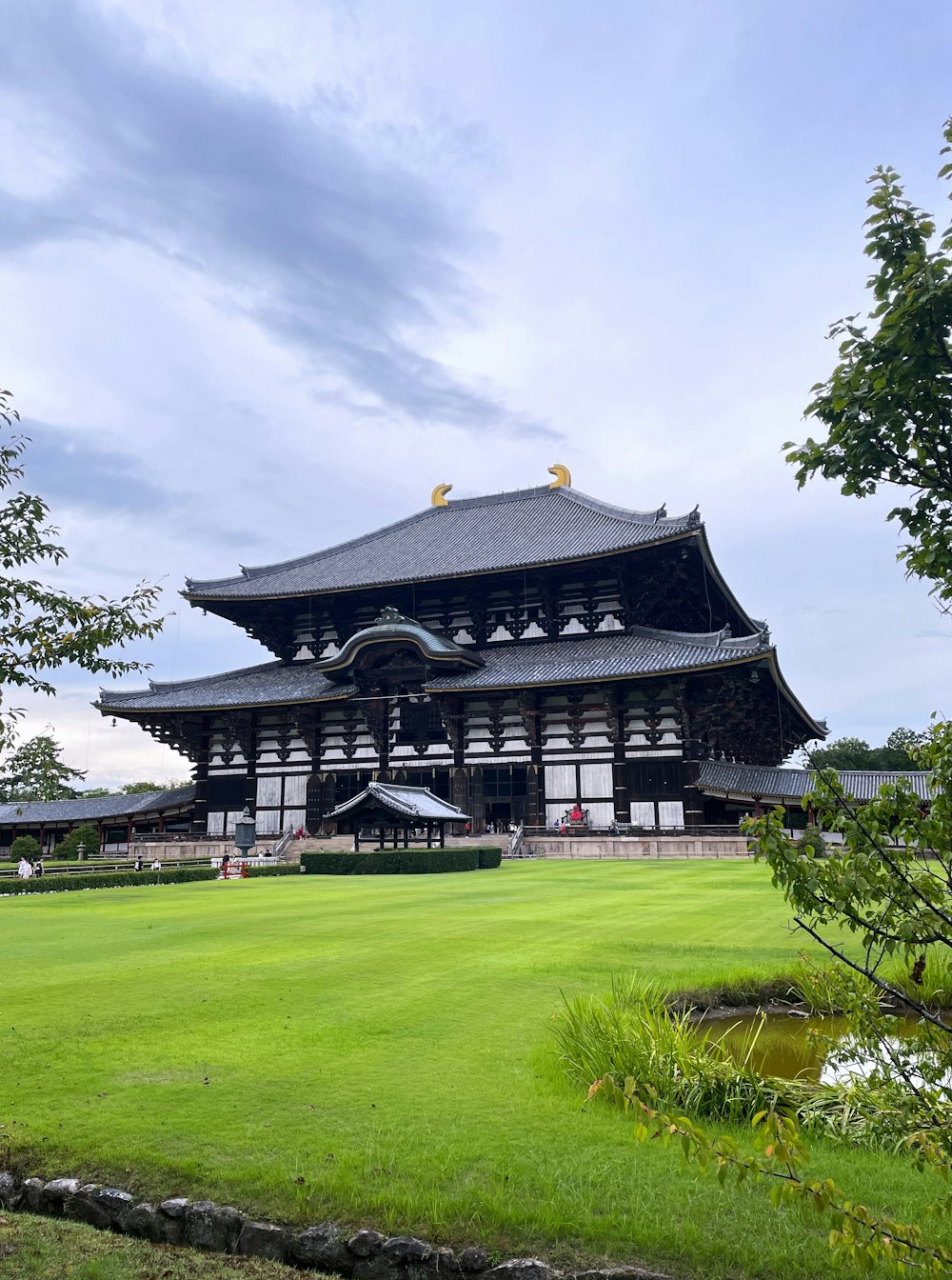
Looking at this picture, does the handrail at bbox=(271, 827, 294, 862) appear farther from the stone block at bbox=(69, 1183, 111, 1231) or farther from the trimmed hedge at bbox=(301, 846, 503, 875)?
the stone block at bbox=(69, 1183, 111, 1231)

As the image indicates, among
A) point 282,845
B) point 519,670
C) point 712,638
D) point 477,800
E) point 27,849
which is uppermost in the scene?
point 712,638

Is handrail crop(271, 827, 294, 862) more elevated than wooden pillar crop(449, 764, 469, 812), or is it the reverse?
wooden pillar crop(449, 764, 469, 812)

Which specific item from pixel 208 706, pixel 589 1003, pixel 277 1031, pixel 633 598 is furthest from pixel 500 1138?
pixel 208 706

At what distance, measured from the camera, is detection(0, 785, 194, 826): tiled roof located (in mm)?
51969

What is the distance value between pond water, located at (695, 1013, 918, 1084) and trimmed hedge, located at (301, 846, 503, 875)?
63.9 feet

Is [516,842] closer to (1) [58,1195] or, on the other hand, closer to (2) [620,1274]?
(1) [58,1195]

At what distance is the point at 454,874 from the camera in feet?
90.8

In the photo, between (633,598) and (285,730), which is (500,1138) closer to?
(633,598)

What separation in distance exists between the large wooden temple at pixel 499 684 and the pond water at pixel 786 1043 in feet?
84.6

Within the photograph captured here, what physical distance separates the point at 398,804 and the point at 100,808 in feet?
98.4

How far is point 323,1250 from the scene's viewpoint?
16.9 feet

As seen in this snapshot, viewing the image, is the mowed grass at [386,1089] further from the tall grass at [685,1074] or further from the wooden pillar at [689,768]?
Result: the wooden pillar at [689,768]

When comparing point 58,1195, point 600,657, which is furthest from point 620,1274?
point 600,657

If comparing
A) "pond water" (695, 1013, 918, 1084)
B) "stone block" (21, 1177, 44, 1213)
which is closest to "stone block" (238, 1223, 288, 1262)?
"stone block" (21, 1177, 44, 1213)
